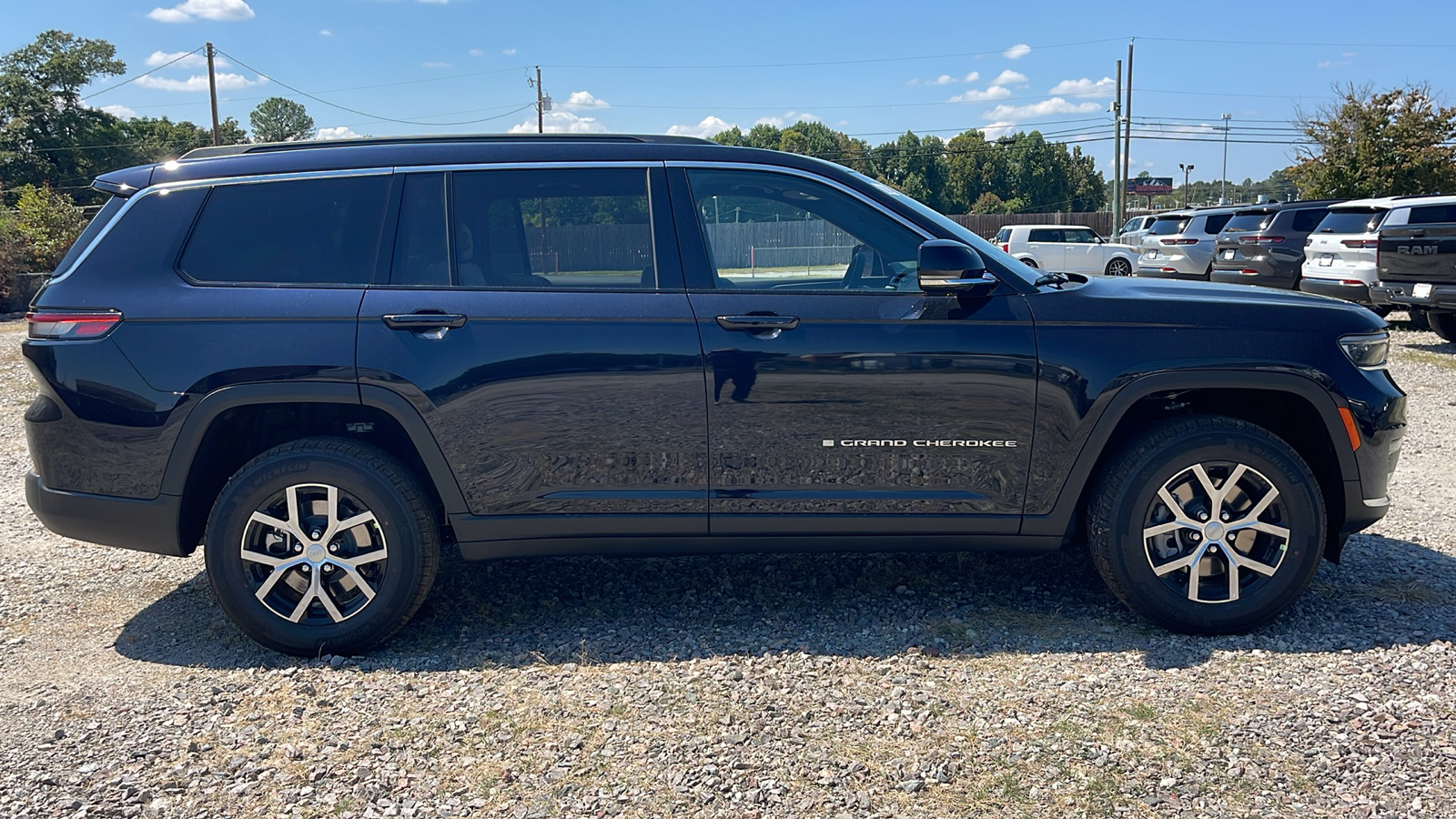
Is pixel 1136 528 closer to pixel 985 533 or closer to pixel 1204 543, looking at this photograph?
pixel 1204 543

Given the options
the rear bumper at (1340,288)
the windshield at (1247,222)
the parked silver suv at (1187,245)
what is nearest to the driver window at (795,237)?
the rear bumper at (1340,288)

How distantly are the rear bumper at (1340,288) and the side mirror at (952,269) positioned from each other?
1117 centimetres

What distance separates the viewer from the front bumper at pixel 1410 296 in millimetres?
11703

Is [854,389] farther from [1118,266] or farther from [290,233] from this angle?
[1118,266]

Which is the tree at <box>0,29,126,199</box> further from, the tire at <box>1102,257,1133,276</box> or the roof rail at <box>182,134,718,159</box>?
the roof rail at <box>182,134,718,159</box>

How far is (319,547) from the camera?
3.83 m

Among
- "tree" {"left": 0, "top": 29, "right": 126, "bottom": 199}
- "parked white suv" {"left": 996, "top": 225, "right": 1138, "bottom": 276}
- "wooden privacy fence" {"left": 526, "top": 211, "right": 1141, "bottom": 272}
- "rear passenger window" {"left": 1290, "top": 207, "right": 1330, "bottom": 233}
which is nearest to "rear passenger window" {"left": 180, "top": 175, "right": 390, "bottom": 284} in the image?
"wooden privacy fence" {"left": 526, "top": 211, "right": 1141, "bottom": 272}

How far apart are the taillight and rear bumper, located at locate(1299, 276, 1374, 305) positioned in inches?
521

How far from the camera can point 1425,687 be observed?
346 centimetres

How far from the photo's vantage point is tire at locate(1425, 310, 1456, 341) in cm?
1282

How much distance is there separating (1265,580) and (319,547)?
3.52 meters

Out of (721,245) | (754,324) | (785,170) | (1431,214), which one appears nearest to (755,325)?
(754,324)

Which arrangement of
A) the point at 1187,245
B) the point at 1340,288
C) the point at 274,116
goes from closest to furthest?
the point at 1340,288
the point at 1187,245
the point at 274,116

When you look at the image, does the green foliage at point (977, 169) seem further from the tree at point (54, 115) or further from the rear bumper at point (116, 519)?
the rear bumper at point (116, 519)
